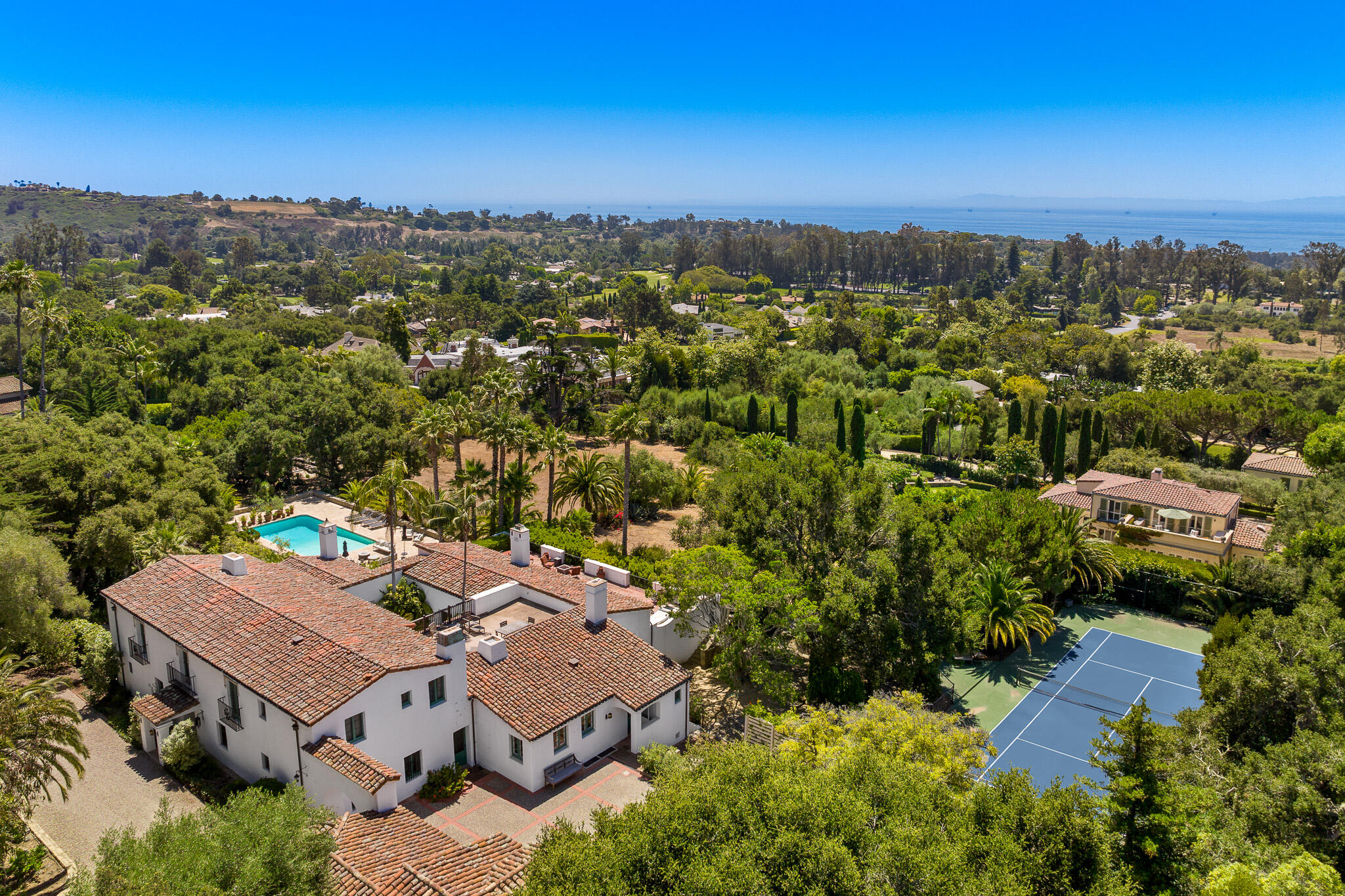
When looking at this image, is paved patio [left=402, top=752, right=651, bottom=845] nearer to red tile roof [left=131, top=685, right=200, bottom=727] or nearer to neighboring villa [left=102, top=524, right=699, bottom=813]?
neighboring villa [left=102, top=524, right=699, bottom=813]

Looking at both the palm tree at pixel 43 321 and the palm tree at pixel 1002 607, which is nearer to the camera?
the palm tree at pixel 1002 607

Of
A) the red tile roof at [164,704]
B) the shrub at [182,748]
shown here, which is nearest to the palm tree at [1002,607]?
the shrub at [182,748]

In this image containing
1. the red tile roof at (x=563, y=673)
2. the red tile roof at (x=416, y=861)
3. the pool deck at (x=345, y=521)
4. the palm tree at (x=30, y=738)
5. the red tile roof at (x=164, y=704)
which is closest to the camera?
the red tile roof at (x=416, y=861)

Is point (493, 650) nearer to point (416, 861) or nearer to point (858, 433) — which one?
point (416, 861)

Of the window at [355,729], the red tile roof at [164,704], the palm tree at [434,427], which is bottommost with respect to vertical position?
the red tile roof at [164,704]

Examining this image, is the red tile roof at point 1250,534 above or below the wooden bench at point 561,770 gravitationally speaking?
above

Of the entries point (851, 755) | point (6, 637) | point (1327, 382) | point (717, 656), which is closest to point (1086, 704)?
point (717, 656)

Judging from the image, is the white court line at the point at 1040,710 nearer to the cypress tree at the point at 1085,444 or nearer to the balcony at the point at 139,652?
the cypress tree at the point at 1085,444
